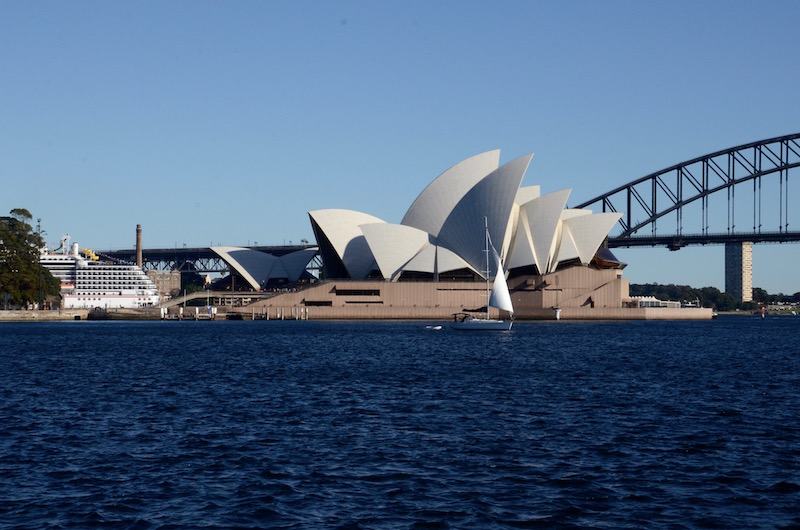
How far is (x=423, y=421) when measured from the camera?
90.3 feet

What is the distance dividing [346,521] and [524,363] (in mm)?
33989

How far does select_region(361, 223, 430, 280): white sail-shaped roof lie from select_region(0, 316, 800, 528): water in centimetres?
8095

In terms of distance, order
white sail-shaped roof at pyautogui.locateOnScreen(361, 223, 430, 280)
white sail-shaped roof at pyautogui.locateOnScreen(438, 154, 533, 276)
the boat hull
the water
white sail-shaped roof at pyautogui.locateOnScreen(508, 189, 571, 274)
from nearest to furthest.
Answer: the water, the boat hull, white sail-shaped roof at pyautogui.locateOnScreen(438, 154, 533, 276), white sail-shaped roof at pyautogui.locateOnScreen(508, 189, 571, 274), white sail-shaped roof at pyautogui.locateOnScreen(361, 223, 430, 280)

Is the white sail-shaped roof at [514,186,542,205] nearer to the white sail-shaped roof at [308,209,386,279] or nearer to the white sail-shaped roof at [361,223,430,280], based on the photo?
the white sail-shaped roof at [361,223,430,280]

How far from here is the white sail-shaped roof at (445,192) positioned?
400 feet

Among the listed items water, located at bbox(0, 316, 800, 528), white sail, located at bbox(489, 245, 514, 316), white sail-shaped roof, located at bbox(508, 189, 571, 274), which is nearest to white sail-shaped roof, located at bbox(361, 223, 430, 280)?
white sail-shaped roof, located at bbox(508, 189, 571, 274)

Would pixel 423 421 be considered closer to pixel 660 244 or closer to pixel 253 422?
pixel 253 422

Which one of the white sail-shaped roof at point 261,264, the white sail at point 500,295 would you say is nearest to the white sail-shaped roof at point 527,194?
the white sail at point 500,295

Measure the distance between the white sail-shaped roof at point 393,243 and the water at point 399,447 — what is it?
80954 millimetres

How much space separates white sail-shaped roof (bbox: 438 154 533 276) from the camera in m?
116

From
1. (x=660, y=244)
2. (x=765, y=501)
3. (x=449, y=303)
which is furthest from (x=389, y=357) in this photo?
(x=660, y=244)

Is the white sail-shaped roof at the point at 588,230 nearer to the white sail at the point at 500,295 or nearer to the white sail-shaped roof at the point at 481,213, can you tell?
the white sail-shaped roof at the point at 481,213

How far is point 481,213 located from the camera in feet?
390

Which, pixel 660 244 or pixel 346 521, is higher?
pixel 660 244
